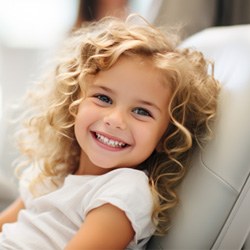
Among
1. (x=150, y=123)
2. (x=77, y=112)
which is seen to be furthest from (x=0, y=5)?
(x=150, y=123)

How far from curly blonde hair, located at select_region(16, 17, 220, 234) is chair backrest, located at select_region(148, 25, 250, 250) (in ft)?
0.11

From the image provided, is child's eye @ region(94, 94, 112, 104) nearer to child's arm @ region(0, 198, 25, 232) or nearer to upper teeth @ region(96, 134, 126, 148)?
upper teeth @ region(96, 134, 126, 148)

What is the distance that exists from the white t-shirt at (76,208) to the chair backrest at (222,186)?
8cm

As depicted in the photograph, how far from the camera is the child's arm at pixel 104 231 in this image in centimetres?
96

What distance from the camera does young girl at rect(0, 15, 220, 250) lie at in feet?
3.25

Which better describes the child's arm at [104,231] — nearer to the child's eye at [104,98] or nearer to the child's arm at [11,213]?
the child's eye at [104,98]

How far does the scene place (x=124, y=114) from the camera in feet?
3.43

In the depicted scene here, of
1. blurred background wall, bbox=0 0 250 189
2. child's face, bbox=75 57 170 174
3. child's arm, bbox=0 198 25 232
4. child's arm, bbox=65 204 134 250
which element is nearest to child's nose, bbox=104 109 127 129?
child's face, bbox=75 57 170 174

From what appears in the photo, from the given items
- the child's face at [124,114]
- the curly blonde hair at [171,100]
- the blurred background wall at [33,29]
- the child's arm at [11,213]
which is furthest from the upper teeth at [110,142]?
the blurred background wall at [33,29]

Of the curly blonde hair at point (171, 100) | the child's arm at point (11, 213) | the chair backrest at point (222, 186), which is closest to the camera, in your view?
the chair backrest at point (222, 186)

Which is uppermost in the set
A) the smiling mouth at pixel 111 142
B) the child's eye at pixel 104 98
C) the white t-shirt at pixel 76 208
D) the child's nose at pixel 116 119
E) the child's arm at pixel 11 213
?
the child's eye at pixel 104 98

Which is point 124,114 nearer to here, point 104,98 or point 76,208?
point 104,98

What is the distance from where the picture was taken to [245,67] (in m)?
1.04

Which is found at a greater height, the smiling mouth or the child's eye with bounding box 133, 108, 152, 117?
the child's eye with bounding box 133, 108, 152, 117
